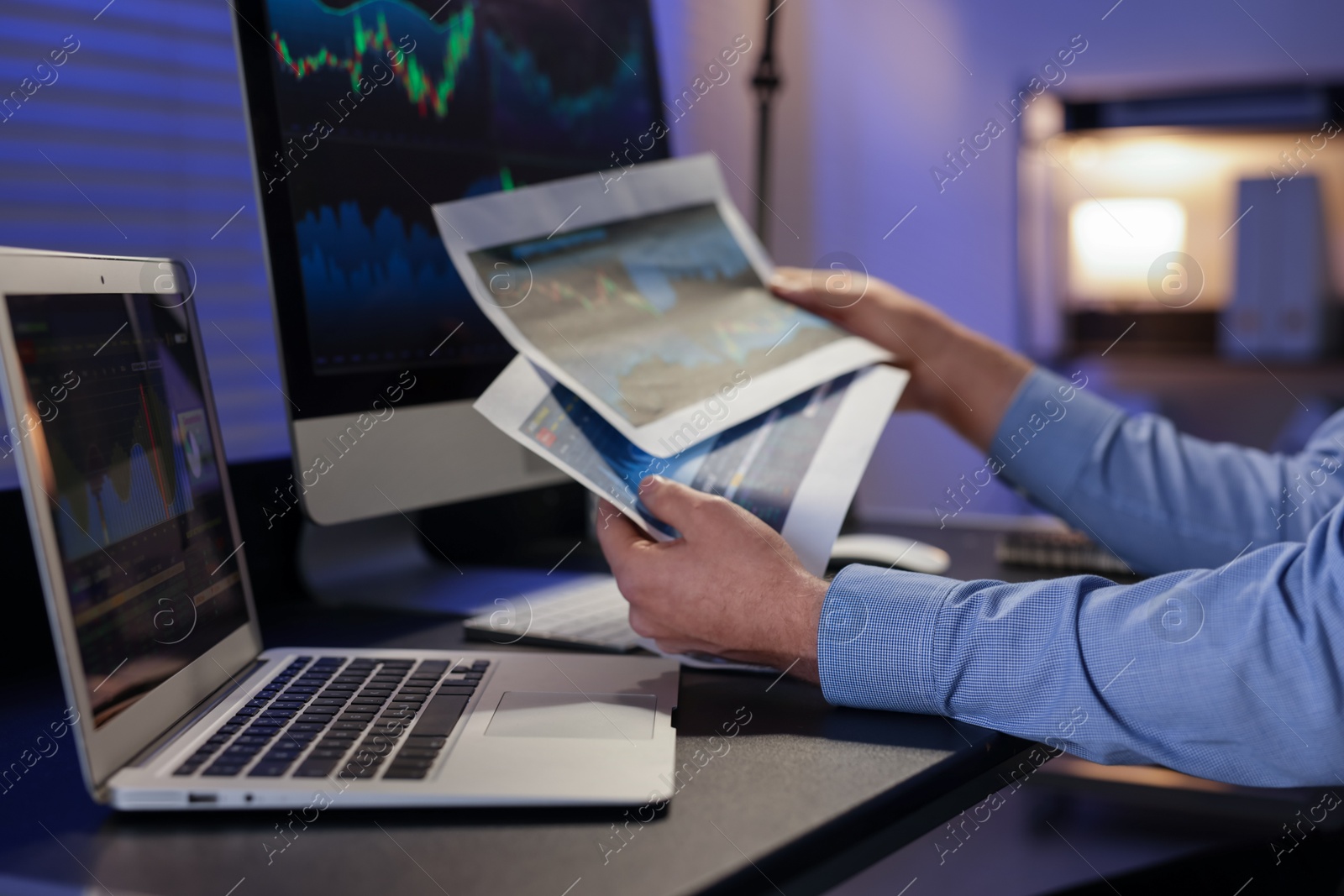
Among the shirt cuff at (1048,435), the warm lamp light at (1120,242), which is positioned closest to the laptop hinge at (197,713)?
the shirt cuff at (1048,435)

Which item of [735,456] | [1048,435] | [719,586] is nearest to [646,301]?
[735,456]

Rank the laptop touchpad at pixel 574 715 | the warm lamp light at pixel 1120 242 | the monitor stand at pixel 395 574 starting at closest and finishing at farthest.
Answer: the laptop touchpad at pixel 574 715 → the monitor stand at pixel 395 574 → the warm lamp light at pixel 1120 242

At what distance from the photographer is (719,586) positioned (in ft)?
2.16

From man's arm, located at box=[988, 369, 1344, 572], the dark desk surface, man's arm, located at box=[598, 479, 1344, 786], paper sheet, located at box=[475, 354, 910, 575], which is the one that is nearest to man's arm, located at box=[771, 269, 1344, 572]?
man's arm, located at box=[988, 369, 1344, 572]

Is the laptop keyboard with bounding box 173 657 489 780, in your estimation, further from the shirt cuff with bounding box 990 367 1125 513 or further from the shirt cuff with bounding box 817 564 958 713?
the shirt cuff with bounding box 990 367 1125 513

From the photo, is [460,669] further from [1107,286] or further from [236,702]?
[1107,286]

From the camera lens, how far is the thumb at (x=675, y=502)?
68 centimetres

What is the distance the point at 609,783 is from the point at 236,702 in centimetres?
23

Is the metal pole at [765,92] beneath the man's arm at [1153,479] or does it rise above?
above

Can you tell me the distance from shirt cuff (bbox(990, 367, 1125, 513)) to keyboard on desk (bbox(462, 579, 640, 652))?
1.40ft

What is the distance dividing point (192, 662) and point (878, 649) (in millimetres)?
391

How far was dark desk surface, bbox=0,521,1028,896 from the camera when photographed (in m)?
0.43

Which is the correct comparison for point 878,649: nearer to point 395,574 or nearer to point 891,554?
point 891,554

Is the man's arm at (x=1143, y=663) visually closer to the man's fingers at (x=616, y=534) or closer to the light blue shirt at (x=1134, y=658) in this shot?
the light blue shirt at (x=1134, y=658)
